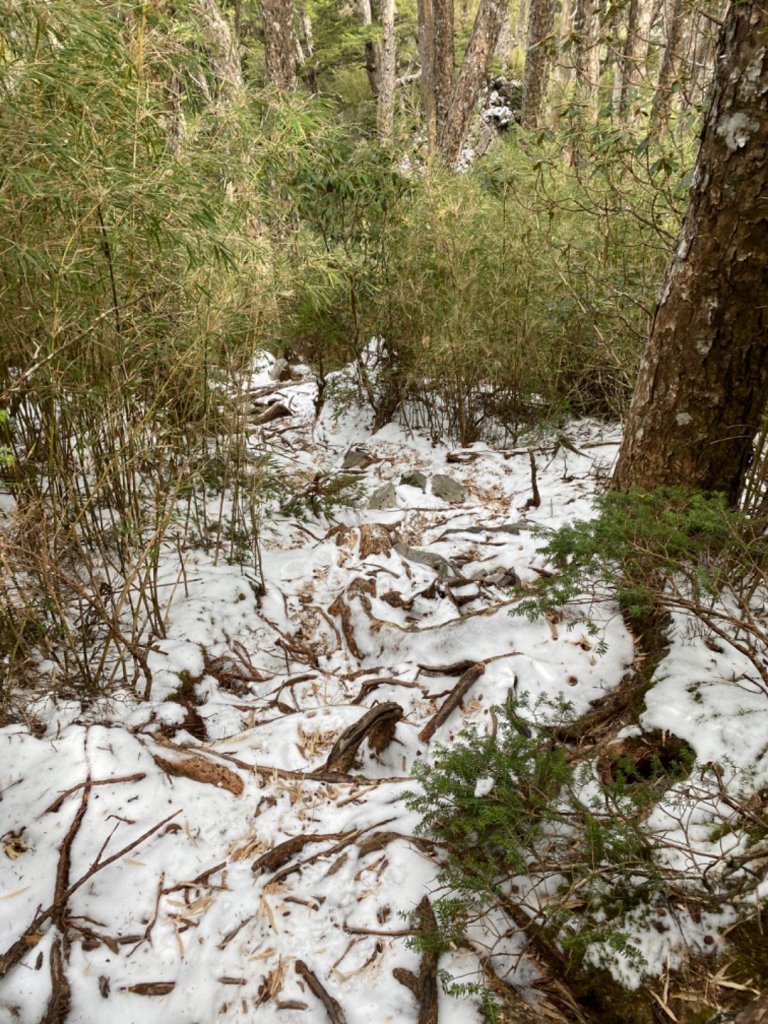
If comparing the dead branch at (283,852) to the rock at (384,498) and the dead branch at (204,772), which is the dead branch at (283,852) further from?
the rock at (384,498)

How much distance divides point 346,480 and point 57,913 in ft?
9.64

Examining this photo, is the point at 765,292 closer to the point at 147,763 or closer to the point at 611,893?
the point at 611,893

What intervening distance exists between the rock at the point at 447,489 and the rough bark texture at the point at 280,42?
14.2 feet

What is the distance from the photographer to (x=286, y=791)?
1878mm

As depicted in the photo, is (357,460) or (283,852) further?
(357,460)

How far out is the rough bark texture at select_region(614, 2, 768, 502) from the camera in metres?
1.81

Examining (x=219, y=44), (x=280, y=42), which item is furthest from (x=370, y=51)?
(x=219, y=44)

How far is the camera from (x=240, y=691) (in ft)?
7.68

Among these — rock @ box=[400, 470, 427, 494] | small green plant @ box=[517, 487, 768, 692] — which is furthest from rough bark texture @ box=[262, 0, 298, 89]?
small green plant @ box=[517, 487, 768, 692]

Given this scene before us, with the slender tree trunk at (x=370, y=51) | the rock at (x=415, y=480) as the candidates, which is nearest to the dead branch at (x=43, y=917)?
the rock at (x=415, y=480)

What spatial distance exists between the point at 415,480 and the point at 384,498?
323 mm

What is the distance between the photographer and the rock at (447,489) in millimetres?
3873

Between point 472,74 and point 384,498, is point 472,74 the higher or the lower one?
the higher one

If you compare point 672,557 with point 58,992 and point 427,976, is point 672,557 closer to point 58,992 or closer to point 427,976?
point 427,976
